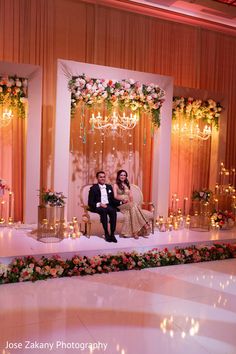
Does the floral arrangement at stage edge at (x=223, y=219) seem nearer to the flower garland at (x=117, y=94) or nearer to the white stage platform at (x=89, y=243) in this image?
the white stage platform at (x=89, y=243)

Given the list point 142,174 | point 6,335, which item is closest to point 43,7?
point 142,174

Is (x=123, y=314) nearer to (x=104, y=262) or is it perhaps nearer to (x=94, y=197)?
(x=104, y=262)

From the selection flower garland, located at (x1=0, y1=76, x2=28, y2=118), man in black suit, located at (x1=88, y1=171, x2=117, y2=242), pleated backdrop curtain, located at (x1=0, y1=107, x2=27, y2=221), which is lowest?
man in black suit, located at (x1=88, y1=171, x2=117, y2=242)

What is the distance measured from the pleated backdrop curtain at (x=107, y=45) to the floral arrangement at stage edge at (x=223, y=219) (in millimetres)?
2404

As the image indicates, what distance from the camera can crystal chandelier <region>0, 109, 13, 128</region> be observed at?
6.67m

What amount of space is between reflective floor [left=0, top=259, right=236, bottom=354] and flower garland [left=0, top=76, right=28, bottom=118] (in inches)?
135

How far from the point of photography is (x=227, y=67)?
30.1ft

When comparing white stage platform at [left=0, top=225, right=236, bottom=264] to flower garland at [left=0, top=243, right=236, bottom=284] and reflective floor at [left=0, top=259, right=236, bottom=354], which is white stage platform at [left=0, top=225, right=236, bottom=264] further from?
reflective floor at [left=0, top=259, right=236, bottom=354]

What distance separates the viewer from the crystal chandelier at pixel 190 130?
8328 mm

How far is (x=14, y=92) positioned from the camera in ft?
21.5

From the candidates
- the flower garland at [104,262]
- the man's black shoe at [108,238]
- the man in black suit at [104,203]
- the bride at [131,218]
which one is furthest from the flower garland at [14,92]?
the flower garland at [104,262]

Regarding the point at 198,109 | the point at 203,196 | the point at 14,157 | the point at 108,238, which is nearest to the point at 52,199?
the point at 108,238

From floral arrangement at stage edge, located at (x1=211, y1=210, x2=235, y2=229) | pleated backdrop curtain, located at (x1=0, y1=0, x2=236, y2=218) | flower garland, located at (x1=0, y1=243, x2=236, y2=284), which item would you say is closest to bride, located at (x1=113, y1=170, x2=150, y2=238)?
flower garland, located at (x1=0, y1=243, x2=236, y2=284)

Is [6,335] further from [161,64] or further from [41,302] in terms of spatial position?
[161,64]
